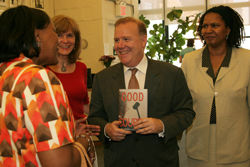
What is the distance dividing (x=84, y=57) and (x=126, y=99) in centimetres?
455

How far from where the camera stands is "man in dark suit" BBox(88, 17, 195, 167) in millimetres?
1582

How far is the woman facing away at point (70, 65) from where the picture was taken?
207 centimetres

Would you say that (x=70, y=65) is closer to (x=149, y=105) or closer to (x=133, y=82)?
(x=133, y=82)

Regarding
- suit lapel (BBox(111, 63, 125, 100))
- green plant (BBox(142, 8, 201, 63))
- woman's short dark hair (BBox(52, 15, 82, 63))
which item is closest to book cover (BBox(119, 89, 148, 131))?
suit lapel (BBox(111, 63, 125, 100))

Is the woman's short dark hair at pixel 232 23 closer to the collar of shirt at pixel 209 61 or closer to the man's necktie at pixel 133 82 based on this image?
the collar of shirt at pixel 209 61

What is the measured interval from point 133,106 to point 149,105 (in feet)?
0.62

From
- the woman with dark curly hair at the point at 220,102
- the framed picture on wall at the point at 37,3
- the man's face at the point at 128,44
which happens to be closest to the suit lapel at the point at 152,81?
the man's face at the point at 128,44

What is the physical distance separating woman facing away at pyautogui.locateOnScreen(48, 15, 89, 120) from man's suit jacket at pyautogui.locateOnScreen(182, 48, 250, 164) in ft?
3.23

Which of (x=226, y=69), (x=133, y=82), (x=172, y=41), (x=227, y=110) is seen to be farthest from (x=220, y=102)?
(x=172, y=41)

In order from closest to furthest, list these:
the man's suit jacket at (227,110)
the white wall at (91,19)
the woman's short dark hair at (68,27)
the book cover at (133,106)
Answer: the book cover at (133,106)
the man's suit jacket at (227,110)
the woman's short dark hair at (68,27)
the white wall at (91,19)

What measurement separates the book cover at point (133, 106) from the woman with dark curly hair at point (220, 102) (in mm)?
688

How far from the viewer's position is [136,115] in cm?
146

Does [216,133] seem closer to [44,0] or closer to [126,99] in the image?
[126,99]

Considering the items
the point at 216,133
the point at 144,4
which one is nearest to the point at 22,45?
the point at 216,133
